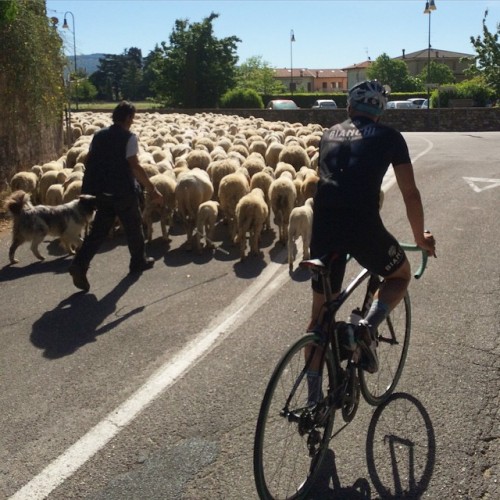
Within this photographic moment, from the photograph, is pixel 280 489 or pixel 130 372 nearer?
pixel 280 489

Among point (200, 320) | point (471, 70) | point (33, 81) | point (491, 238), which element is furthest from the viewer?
point (471, 70)

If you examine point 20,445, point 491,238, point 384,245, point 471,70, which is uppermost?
point 471,70

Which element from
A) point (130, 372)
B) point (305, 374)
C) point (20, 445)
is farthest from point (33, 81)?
point (305, 374)

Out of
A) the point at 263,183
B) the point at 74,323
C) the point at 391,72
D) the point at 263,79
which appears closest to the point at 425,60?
the point at 391,72

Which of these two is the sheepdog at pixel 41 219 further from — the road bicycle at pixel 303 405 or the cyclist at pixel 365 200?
the road bicycle at pixel 303 405

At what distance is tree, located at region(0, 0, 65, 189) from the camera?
38.7ft

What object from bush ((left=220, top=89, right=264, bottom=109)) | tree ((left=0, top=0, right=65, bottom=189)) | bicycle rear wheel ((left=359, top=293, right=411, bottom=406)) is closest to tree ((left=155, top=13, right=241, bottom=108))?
bush ((left=220, top=89, right=264, bottom=109))

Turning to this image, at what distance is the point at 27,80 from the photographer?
1212 centimetres

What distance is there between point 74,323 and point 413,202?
3697 mm

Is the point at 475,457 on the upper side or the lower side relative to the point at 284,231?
lower

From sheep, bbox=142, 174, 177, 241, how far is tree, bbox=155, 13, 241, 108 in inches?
1791

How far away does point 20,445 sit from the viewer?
4074 millimetres

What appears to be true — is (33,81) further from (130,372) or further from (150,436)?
(150,436)

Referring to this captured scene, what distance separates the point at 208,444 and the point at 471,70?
54.7 metres
